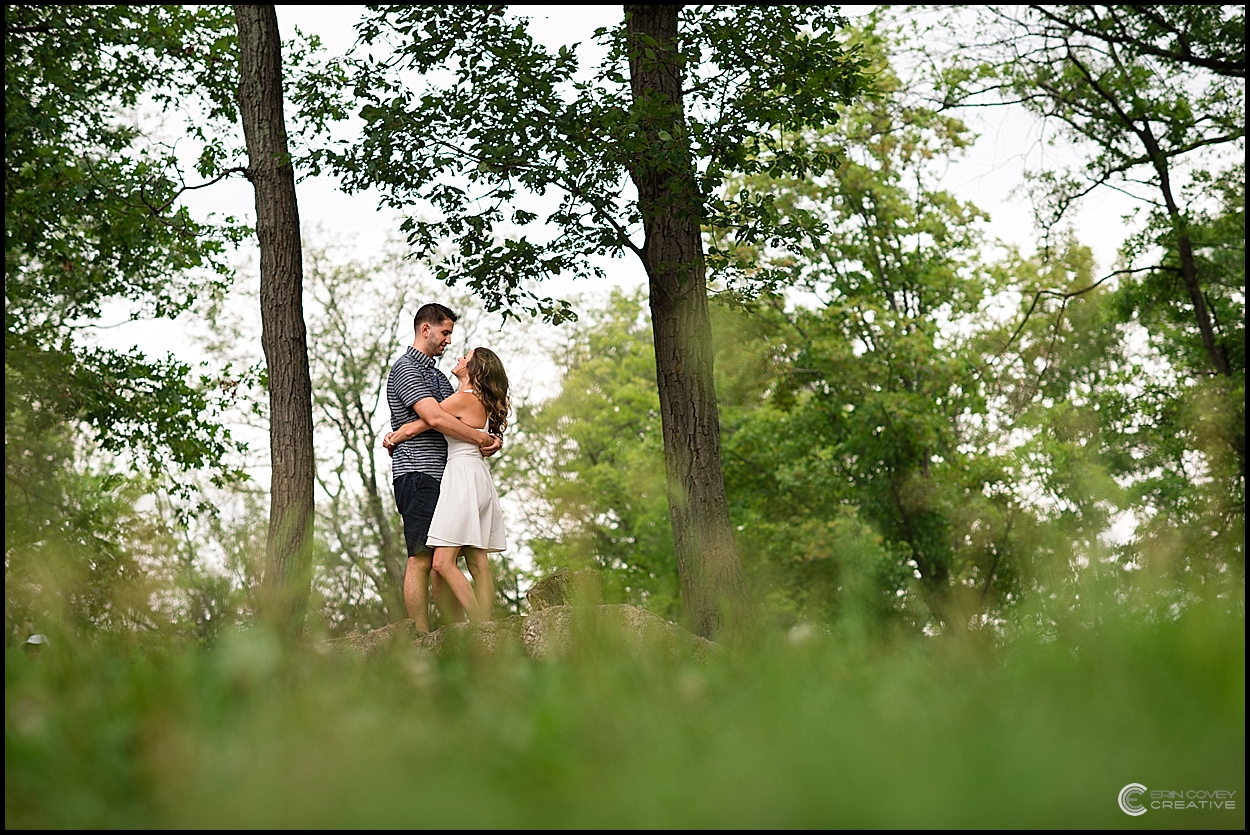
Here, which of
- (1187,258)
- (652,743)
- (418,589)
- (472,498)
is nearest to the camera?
(652,743)

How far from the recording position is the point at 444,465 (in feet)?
25.5

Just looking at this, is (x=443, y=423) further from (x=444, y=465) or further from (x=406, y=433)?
(x=444, y=465)

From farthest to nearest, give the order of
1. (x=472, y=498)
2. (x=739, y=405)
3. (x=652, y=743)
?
1. (x=739, y=405)
2. (x=472, y=498)
3. (x=652, y=743)

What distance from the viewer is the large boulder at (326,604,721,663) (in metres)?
3.19

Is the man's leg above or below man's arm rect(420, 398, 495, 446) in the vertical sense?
below

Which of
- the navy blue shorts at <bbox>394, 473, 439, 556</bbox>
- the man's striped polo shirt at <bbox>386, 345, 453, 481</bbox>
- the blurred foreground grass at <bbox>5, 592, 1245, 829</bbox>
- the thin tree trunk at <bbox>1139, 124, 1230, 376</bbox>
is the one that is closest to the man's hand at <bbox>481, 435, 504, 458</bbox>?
the man's striped polo shirt at <bbox>386, 345, 453, 481</bbox>

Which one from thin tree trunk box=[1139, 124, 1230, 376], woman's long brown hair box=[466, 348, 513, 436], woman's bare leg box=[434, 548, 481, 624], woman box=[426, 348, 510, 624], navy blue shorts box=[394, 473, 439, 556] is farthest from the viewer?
thin tree trunk box=[1139, 124, 1230, 376]

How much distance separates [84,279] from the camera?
15.1 meters

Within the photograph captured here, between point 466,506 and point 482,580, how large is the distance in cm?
53

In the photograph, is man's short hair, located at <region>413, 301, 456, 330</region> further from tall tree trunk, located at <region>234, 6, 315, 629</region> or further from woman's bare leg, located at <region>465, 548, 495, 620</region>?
woman's bare leg, located at <region>465, 548, 495, 620</region>

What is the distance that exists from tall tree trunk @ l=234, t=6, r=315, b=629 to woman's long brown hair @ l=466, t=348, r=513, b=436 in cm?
174

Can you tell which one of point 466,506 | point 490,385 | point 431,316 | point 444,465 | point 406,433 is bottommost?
point 466,506

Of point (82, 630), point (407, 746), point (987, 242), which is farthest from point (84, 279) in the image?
point (987, 242)
